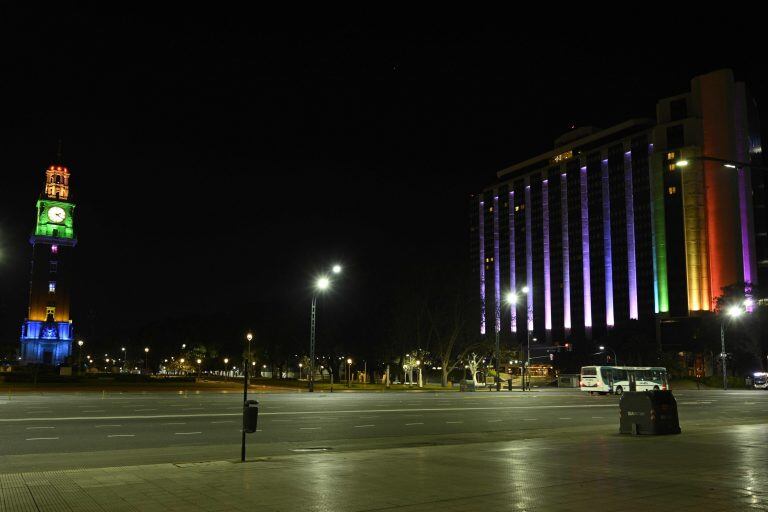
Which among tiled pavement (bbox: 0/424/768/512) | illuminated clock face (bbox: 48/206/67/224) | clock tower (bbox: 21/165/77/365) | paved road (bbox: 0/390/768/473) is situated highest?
illuminated clock face (bbox: 48/206/67/224)

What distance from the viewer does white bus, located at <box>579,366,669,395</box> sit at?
55.2 metres

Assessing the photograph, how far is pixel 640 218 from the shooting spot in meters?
160

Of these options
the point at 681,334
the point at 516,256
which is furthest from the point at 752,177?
the point at 516,256

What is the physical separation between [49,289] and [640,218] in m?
136

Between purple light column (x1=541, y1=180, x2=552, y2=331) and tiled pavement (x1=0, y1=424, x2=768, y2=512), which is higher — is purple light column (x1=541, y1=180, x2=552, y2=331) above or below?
above

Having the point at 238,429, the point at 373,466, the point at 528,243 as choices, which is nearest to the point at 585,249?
the point at 528,243

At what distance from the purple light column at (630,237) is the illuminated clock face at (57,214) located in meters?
132

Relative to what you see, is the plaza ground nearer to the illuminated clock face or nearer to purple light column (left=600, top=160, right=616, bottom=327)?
purple light column (left=600, top=160, right=616, bottom=327)

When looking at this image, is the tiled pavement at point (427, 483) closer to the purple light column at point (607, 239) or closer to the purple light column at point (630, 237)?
the purple light column at point (630, 237)

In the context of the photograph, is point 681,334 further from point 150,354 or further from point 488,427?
point 488,427

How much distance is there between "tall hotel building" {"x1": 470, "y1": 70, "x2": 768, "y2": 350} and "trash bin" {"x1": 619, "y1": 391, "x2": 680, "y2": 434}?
3429 inches

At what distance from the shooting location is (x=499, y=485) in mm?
10508

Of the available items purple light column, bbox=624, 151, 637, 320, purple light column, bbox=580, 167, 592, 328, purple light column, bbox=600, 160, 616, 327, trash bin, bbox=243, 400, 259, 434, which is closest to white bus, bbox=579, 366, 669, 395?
trash bin, bbox=243, 400, 259, 434

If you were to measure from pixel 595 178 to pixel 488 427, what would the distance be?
518 ft
